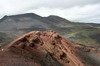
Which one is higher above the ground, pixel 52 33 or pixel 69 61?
pixel 52 33

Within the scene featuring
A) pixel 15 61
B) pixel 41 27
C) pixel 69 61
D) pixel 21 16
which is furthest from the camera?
pixel 21 16

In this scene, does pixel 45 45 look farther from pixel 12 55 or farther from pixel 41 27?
pixel 41 27

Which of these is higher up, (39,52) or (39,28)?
(39,52)

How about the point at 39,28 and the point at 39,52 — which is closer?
the point at 39,52

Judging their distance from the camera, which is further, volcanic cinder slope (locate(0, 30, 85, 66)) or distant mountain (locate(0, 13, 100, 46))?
distant mountain (locate(0, 13, 100, 46))

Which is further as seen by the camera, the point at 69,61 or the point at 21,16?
the point at 21,16

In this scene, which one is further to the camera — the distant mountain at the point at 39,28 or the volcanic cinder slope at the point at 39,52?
the distant mountain at the point at 39,28

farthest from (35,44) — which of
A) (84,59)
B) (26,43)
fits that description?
(84,59)

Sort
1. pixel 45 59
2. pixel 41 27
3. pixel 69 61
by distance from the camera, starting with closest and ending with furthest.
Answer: pixel 45 59 < pixel 69 61 < pixel 41 27
